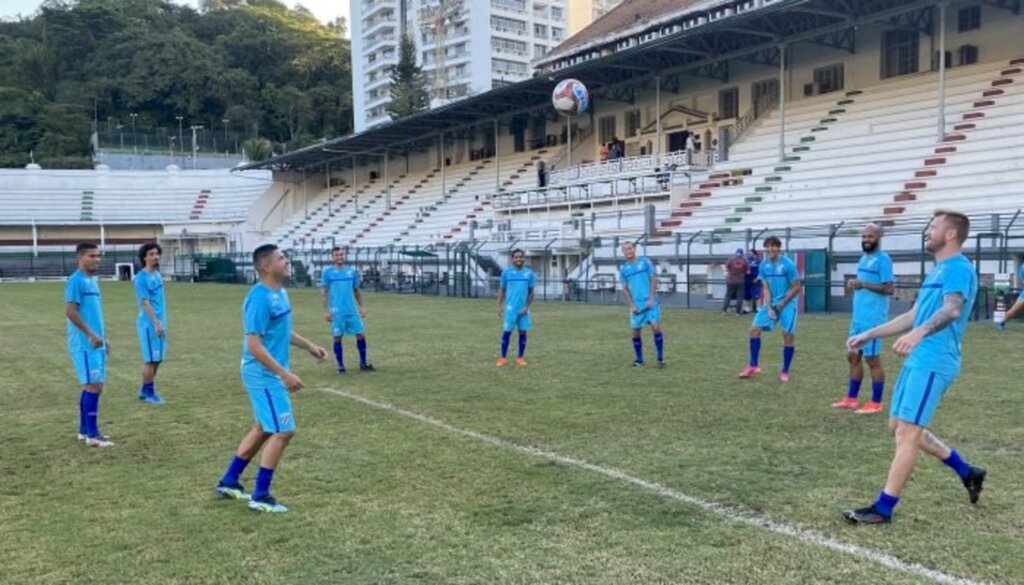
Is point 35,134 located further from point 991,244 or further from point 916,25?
point 991,244

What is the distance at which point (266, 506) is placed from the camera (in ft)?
18.3

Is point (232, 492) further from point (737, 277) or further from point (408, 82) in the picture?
point (408, 82)

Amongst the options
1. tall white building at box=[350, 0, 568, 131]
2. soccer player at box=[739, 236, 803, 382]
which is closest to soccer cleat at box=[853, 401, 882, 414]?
soccer player at box=[739, 236, 803, 382]

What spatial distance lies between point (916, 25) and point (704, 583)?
30778 mm

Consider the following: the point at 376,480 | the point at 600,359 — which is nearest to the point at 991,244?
the point at 600,359

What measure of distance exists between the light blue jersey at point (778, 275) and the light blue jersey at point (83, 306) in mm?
7750

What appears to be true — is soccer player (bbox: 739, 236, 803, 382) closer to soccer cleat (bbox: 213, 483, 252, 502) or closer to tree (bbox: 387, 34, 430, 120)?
soccer cleat (bbox: 213, 483, 252, 502)

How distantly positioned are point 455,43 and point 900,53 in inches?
2812

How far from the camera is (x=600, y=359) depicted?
13.3 m

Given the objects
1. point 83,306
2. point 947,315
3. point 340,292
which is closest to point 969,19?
point 340,292

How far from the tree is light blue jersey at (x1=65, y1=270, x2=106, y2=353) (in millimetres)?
73835

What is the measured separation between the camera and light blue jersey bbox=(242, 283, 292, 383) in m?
5.52

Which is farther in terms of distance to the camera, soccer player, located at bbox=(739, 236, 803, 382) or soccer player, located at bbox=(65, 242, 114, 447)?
soccer player, located at bbox=(739, 236, 803, 382)

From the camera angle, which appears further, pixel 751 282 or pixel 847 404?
pixel 751 282
